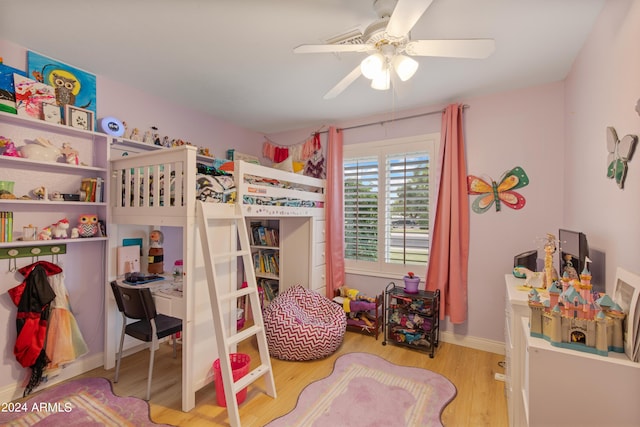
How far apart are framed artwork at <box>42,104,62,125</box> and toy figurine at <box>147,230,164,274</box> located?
114cm

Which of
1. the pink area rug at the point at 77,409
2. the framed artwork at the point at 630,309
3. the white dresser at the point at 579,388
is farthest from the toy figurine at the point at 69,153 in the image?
the framed artwork at the point at 630,309

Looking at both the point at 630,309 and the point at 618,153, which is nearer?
the point at 630,309

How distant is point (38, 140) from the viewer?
213 cm

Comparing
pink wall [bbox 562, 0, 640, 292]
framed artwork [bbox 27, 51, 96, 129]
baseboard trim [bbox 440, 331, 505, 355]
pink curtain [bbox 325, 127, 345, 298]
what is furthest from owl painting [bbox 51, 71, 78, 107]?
baseboard trim [bbox 440, 331, 505, 355]

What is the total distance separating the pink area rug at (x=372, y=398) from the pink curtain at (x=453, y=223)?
773 millimetres

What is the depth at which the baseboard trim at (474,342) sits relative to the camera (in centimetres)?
278

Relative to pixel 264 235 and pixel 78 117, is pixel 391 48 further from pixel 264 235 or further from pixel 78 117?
pixel 264 235

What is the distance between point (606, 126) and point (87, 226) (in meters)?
3.60

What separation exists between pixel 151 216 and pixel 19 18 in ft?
4.68

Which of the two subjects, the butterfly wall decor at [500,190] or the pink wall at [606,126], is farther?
the butterfly wall decor at [500,190]

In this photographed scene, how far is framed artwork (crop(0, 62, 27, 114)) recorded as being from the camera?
77.3 inches

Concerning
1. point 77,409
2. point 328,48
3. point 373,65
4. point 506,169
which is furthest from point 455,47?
point 77,409

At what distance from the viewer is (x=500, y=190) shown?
9.07 feet

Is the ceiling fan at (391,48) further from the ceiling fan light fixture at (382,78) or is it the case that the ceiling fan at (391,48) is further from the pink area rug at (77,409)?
the pink area rug at (77,409)
